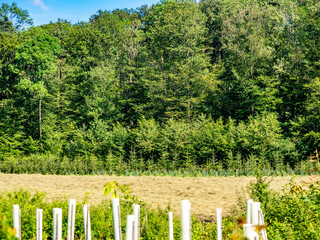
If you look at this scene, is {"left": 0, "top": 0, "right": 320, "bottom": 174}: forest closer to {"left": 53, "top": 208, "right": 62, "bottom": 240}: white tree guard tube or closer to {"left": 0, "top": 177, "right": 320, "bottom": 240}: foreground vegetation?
{"left": 0, "top": 177, "right": 320, "bottom": 240}: foreground vegetation

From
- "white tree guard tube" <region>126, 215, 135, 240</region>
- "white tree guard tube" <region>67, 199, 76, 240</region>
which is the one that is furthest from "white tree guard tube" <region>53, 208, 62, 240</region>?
"white tree guard tube" <region>126, 215, 135, 240</region>

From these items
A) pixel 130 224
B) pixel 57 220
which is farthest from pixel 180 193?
pixel 130 224

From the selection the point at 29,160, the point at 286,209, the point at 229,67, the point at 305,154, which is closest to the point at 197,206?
the point at 286,209

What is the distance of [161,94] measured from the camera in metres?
34.5

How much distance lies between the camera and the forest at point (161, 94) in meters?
24.0

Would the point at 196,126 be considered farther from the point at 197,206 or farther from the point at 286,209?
the point at 286,209

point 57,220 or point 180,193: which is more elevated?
point 180,193

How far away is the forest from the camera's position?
23953 millimetres

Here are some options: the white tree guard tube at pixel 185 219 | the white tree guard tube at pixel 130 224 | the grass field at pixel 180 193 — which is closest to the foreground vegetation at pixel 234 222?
the grass field at pixel 180 193

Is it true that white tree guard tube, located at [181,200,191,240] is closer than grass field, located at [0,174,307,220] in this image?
Yes

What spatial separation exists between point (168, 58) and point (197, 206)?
2783 centimetres

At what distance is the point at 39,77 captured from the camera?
34.4m

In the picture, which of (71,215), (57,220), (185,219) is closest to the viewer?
(185,219)

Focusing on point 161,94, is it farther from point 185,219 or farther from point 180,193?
point 185,219
